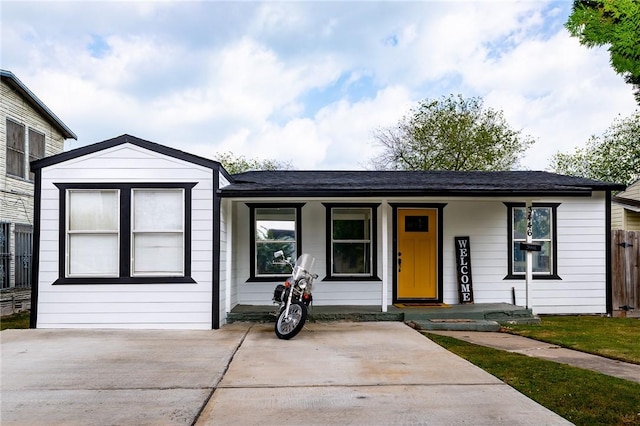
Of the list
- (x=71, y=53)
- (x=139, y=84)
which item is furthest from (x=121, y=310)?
(x=139, y=84)

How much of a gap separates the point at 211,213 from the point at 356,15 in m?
6.63

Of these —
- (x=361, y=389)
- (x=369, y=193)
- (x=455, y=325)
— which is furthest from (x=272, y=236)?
(x=361, y=389)

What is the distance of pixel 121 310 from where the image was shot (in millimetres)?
7824

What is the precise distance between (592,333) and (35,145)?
46.6 feet

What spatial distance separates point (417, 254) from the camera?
9.70 m

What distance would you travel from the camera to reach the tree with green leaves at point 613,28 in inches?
91.0

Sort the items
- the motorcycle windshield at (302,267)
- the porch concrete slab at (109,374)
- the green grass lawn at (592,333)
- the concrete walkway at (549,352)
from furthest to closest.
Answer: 1. the motorcycle windshield at (302,267)
2. the green grass lawn at (592,333)
3. the concrete walkway at (549,352)
4. the porch concrete slab at (109,374)

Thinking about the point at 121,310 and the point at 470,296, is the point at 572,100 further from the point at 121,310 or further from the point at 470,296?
the point at 121,310

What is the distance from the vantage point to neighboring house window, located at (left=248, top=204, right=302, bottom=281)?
9461 millimetres

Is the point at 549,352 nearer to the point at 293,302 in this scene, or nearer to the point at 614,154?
the point at 293,302

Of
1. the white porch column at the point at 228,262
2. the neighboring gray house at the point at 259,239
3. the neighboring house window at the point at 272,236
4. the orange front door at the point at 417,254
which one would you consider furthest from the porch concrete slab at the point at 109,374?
the orange front door at the point at 417,254

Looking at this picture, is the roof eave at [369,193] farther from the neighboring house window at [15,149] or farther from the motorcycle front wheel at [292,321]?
the neighboring house window at [15,149]

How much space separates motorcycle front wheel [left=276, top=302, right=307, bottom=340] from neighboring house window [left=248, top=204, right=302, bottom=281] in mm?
2457

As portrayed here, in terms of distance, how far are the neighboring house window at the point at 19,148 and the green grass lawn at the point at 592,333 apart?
12.2 metres
